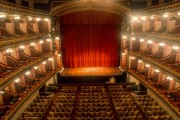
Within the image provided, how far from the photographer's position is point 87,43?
24.6m

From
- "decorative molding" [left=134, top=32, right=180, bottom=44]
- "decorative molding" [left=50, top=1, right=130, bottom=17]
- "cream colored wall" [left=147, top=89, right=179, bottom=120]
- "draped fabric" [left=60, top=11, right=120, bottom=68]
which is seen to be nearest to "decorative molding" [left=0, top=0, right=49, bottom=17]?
"decorative molding" [left=50, top=1, right=130, bottom=17]

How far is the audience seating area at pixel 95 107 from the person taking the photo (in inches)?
500

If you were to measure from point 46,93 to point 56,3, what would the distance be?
9381 millimetres

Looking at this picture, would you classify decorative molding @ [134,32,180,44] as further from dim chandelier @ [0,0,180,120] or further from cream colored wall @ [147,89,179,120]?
cream colored wall @ [147,89,179,120]

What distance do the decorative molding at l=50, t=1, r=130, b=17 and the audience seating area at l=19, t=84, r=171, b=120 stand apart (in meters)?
8.76

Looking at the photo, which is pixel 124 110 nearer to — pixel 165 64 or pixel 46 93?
pixel 165 64

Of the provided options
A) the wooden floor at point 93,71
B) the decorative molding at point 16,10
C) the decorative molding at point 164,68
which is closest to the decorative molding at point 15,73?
the decorative molding at point 16,10

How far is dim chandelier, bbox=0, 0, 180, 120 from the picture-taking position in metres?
13.0

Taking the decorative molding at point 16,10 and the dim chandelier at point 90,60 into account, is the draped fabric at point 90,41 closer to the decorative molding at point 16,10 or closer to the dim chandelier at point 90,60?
the dim chandelier at point 90,60

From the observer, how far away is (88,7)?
21438mm

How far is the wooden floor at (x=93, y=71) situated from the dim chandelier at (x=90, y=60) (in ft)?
0.37

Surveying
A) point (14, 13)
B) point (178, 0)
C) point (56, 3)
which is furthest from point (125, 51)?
point (14, 13)

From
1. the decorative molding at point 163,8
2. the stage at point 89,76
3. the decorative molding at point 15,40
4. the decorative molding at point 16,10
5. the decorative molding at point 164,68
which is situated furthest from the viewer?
the stage at point 89,76

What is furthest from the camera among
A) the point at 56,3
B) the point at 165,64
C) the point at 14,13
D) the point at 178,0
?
the point at 56,3
